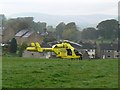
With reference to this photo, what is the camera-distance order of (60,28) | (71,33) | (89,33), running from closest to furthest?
(71,33)
(89,33)
(60,28)

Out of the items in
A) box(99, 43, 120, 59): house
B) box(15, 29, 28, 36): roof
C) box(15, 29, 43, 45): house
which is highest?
box(15, 29, 28, 36): roof

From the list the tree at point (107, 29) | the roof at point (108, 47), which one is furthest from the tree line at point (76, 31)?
the roof at point (108, 47)

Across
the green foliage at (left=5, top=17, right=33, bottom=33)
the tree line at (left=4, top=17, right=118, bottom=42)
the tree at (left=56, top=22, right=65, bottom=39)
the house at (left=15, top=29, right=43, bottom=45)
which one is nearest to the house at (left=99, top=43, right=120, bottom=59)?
the tree line at (left=4, top=17, right=118, bottom=42)

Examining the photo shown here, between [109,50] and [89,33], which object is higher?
[89,33]

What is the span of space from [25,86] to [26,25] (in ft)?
230

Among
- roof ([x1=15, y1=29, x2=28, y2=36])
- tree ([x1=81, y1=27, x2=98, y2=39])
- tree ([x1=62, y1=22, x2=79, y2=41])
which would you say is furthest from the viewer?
tree ([x1=81, y1=27, x2=98, y2=39])

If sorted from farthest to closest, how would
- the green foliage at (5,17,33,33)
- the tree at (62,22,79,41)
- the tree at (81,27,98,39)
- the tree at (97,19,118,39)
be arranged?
the tree at (81,27,98,39), the tree at (62,22,79,41), the green foliage at (5,17,33,33), the tree at (97,19,118,39)

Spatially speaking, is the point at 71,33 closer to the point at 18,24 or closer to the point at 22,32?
the point at 22,32

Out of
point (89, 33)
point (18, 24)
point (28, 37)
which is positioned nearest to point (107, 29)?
point (89, 33)

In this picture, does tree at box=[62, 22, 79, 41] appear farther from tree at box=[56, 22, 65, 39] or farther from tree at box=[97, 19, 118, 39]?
tree at box=[97, 19, 118, 39]

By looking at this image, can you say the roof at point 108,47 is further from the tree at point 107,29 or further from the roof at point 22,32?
the roof at point 22,32

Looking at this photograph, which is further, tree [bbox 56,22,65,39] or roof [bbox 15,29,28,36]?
tree [bbox 56,22,65,39]

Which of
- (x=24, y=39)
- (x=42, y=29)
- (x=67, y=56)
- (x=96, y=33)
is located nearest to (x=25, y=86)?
(x=67, y=56)

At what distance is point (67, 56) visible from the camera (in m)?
31.8
